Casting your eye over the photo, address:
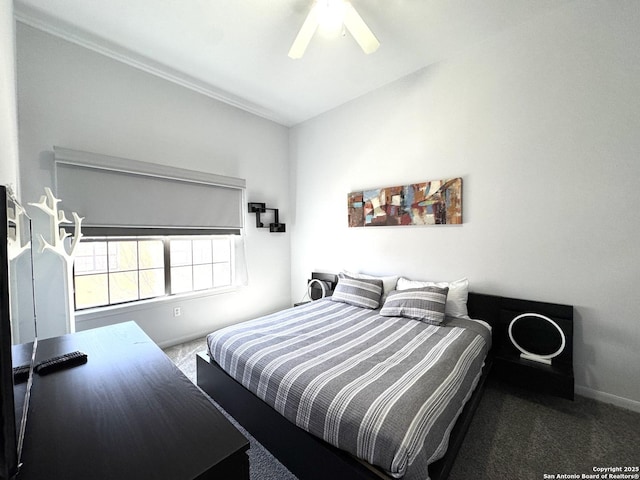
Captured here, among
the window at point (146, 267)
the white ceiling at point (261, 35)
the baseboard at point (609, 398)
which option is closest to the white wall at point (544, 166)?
the baseboard at point (609, 398)

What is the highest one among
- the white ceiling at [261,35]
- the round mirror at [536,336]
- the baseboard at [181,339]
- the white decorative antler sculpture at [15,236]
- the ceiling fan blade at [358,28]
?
the white ceiling at [261,35]

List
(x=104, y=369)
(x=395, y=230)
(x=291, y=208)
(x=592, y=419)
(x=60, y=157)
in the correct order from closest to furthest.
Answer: (x=104, y=369) → (x=592, y=419) → (x=60, y=157) → (x=395, y=230) → (x=291, y=208)

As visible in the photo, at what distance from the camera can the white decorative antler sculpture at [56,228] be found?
201cm

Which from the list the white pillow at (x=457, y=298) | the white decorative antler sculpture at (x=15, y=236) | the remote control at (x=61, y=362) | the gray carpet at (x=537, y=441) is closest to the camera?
the white decorative antler sculpture at (x=15, y=236)

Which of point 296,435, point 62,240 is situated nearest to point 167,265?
point 62,240

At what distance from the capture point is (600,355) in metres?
2.04

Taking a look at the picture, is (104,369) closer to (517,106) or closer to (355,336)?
(355,336)

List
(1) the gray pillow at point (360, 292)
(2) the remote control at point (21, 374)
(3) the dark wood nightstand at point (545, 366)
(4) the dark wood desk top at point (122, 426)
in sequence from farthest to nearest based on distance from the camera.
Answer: (1) the gray pillow at point (360, 292) → (3) the dark wood nightstand at point (545, 366) → (2) the remote control at point (21, 374) → (4) the dark wood desk top at point (122, 426)

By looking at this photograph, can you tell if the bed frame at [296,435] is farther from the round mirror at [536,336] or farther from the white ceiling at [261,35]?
the white ceiling at [261,35]

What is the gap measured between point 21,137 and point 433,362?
3528mm

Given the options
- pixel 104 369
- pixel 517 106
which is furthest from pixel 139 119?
pixel 517 106

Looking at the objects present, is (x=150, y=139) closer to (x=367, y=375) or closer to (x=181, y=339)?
(x=181, y=339)

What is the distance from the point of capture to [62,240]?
2088 mm

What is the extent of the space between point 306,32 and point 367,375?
2.37 meters
